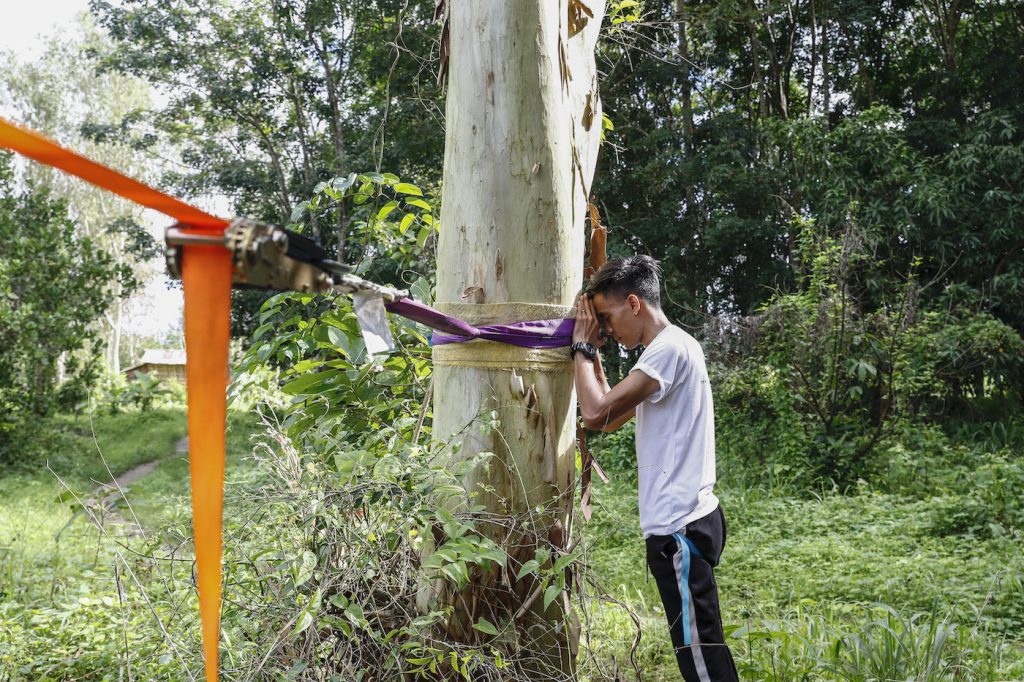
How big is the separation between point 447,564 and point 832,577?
11.9ft

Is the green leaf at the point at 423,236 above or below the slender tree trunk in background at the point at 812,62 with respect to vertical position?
below

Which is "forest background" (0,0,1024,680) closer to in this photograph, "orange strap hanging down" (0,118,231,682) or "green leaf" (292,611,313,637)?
"green leaf" (292,611,313,637)

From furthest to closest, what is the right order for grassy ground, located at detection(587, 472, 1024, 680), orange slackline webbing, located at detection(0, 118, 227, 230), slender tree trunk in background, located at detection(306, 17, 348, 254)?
1. slender tree trunk in background, located at detection(306, 17, 348, 254)
2. grassy ground, located at detection(587, 472, 1024, 680)
3. orange slackline webbing, located at detection(0, 118, 227, 230)

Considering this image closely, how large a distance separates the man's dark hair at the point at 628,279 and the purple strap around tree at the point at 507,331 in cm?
19

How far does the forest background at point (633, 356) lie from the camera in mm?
2529

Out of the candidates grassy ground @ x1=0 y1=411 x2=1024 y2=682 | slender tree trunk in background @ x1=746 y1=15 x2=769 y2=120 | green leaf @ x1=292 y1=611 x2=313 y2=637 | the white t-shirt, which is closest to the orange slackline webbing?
grassy ground @ x1=0 y1=411 x2=1024 y2=682

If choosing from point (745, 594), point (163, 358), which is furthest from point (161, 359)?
point (745, 594)

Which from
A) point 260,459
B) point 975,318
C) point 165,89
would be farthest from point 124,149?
point 260,459

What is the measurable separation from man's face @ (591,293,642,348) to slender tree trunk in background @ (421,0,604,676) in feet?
0.56

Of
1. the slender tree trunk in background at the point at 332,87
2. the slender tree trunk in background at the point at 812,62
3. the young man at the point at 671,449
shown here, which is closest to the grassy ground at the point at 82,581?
the young man at the point at 671,449

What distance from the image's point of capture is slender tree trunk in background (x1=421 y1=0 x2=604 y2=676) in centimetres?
248

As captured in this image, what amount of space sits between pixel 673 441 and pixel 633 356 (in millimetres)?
9482

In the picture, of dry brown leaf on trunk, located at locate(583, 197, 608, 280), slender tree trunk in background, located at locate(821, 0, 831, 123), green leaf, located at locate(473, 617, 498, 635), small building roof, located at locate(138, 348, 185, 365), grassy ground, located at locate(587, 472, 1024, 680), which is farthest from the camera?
small building roof, located at locate(138, 348, 185, 365)

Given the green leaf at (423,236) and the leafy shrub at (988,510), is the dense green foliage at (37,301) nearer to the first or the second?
the green leaf at (423,236)
